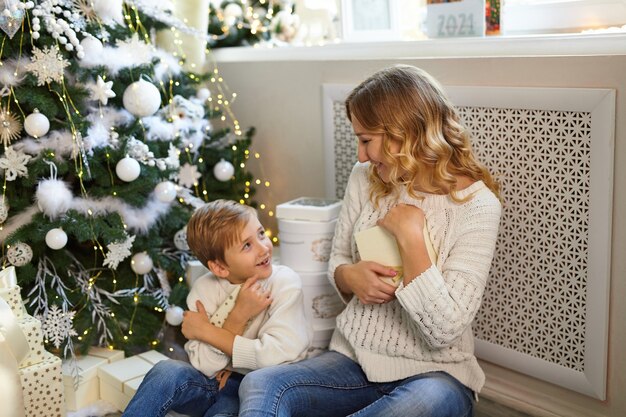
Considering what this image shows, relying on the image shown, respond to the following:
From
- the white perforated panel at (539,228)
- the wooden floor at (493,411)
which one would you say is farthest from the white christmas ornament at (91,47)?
the wooden floor at (493,411)

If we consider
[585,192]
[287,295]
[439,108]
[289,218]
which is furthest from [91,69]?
[585,192]

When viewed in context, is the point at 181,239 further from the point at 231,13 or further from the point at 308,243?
the point at 231,13

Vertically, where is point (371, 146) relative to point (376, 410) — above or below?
above

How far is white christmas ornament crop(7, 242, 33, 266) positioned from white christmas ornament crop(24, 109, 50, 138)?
299 millimetres

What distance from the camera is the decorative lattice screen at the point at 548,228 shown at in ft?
5.71

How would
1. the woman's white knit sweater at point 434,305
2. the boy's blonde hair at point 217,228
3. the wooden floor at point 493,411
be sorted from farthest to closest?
1. the wooden floor at point 493,411
2. the boy's blonde hair at point 217,228
3. the woman's white knit sweater at point 434,305

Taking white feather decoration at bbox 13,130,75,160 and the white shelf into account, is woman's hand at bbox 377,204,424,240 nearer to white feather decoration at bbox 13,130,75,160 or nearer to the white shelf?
the white shelf

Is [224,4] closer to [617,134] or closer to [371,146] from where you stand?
[371,146]

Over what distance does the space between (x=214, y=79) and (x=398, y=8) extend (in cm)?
74

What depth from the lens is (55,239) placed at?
79.7 inches

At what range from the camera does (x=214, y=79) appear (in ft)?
9.26

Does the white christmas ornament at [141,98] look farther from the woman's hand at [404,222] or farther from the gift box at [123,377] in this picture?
the woman's hand at [404,222]

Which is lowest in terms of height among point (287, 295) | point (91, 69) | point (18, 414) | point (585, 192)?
point (18, 414)

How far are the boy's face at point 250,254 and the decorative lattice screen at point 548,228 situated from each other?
60 centimetres
